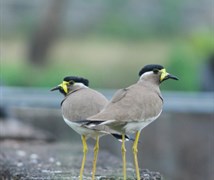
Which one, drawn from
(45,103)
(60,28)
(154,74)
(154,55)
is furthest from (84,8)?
(154,74)

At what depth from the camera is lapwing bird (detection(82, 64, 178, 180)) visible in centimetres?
568

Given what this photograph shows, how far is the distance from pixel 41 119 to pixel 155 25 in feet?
71.5

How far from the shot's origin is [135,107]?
5.81 m

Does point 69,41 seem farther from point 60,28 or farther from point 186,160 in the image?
point 186,160

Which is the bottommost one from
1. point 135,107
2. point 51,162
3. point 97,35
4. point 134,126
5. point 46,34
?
point 134,126

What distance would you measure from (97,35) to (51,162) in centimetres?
2480

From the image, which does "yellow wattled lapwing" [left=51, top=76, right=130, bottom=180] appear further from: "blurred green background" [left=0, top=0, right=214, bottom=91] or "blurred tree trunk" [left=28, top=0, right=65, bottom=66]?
"blurred tree trunk" [left=28, top=0, right=65, bottom=66]

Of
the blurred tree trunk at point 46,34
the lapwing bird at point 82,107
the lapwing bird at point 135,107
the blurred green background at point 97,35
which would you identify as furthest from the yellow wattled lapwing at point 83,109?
the blurred tree trunk at point 46,34

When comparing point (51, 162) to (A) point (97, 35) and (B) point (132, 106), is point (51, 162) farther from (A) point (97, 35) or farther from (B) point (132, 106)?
(A) point (97, 35)

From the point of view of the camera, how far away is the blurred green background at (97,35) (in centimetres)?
2625

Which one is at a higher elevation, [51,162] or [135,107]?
[51,162]

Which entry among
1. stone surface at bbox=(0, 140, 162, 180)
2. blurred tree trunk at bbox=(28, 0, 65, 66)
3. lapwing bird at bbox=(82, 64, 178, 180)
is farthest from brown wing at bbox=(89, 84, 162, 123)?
blurred tree trunk at bbox=(28, 0, 65, 66)

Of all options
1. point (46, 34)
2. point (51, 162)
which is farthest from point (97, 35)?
point (51, 162)

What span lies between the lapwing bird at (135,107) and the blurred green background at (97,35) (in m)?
17.5
